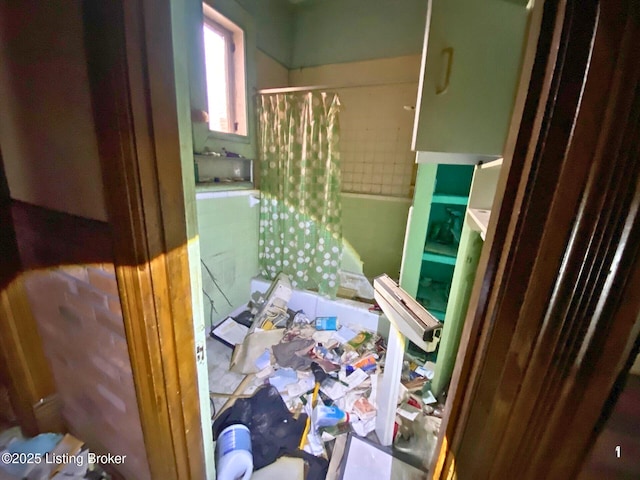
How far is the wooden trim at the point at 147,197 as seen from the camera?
1.54 ft

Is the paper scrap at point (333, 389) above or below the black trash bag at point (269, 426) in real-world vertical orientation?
above

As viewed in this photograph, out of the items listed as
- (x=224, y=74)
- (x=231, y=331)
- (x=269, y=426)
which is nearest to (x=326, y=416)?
(x=269, y=426)

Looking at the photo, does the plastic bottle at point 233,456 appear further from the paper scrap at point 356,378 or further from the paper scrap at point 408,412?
the paper scrap at point 408,412

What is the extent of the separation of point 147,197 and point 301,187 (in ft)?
5.17

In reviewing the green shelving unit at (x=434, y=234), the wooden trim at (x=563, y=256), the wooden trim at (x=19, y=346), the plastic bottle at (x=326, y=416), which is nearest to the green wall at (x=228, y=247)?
the wooden trim at (x=19, y=346)

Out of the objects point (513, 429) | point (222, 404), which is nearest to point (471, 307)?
point (513, 429)

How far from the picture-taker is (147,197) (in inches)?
21.0

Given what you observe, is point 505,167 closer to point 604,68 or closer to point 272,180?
point 604,68

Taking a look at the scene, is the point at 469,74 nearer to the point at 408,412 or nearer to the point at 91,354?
the point at 91,354

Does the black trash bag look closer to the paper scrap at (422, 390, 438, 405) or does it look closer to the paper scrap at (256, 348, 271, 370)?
the paper scrap at (256, 348, 271, 370)

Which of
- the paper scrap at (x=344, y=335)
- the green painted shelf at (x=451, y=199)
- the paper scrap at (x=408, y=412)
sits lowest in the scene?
the paper scrap at (x=408, y=412)

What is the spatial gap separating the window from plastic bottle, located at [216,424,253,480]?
1912 mm

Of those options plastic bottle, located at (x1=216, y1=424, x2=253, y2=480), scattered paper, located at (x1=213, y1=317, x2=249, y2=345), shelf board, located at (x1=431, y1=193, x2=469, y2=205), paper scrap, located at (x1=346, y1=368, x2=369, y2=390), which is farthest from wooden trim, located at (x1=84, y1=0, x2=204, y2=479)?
shelf board, located at (x1=431, y1=193, x2=469, y2=205)

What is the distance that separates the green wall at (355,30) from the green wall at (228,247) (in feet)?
5.22
